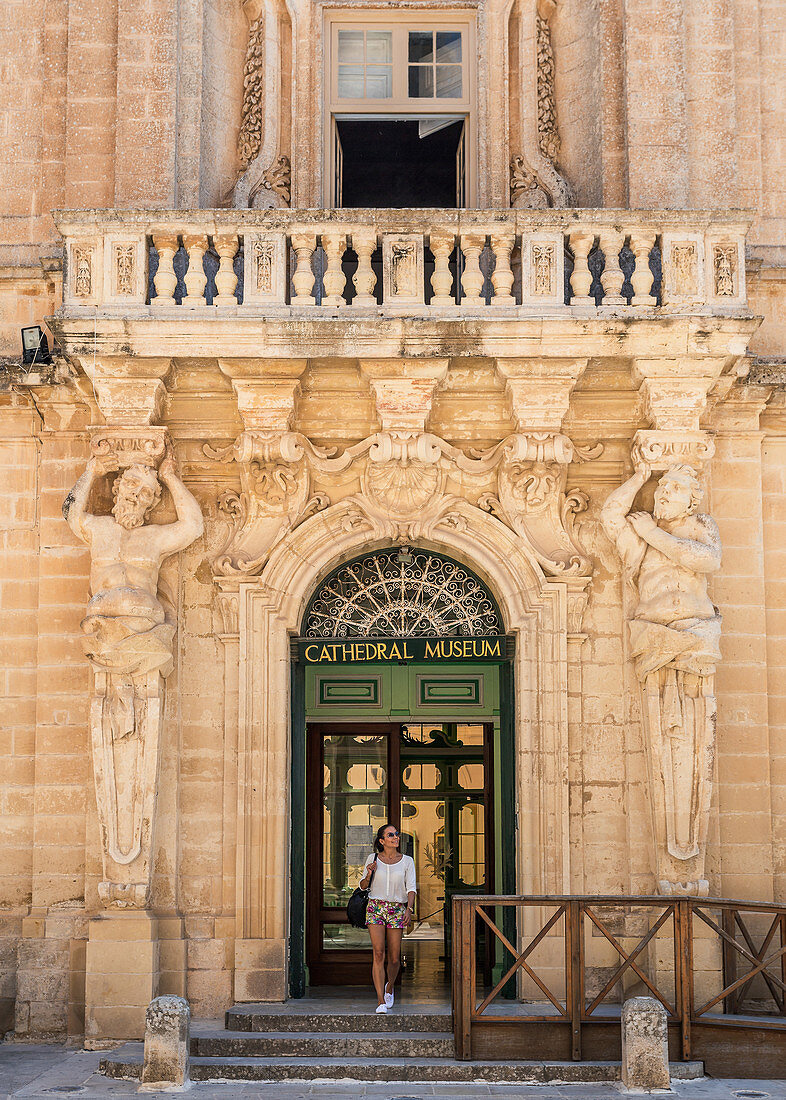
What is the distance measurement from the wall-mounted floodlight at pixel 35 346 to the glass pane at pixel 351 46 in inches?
155

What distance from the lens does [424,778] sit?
1309 cm

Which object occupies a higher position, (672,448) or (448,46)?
(448,46)

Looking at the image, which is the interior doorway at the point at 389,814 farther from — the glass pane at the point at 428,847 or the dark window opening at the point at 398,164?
the dark window opening at the point at 398,164

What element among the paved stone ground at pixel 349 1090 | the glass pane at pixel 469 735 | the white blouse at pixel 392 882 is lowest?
the paved stone ground at pixel 349 1090

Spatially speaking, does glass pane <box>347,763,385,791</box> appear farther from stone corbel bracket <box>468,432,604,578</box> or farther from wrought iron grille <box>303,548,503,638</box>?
stone corbel bracket <box>468,432,604,578</box>

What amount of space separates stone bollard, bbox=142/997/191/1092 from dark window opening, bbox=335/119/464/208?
7484mm

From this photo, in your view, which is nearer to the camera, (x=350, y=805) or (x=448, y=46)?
(x=350, y=805)

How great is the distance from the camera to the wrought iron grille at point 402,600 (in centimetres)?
1171

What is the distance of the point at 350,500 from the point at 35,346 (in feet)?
9.86

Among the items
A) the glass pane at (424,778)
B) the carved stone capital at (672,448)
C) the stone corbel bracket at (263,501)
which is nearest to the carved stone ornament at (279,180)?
the stone corbel bracket at (263,501)

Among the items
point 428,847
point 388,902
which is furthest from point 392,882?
point 428,847

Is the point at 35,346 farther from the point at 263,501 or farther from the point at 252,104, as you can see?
the point at 252,104

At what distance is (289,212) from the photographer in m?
10.9

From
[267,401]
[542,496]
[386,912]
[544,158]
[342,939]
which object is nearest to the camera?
[386,912]
